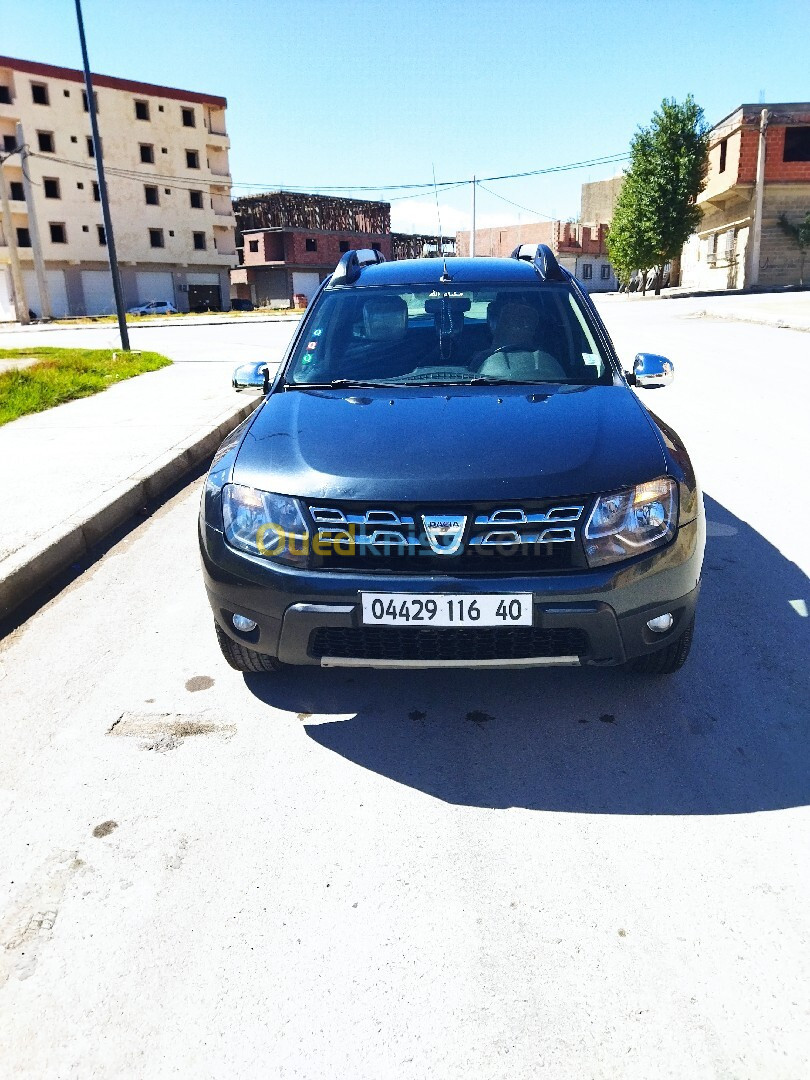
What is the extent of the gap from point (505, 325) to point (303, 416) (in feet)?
4.07

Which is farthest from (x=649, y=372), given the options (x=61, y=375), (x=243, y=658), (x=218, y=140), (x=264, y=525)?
(x=218, y=140)

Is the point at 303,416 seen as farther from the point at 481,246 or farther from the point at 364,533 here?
the point at 481,246

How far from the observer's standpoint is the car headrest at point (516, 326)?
390 cm

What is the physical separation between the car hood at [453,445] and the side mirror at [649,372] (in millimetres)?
504

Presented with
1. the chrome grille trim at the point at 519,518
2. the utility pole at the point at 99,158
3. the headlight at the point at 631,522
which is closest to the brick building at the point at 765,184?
the utility pole at the point at 99,158

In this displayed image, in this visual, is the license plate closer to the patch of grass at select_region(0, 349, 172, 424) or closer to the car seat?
the car seat

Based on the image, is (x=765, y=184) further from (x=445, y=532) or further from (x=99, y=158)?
(x=445, y=532)

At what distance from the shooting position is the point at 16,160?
4906cm

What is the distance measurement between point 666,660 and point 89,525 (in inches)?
144

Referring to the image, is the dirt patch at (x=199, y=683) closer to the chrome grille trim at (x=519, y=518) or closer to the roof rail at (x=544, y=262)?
the chrome grille trim at (x=519, y=518)

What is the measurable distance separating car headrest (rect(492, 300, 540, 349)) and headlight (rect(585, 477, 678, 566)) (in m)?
1.33

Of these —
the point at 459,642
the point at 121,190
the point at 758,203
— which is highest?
the point at 121,190

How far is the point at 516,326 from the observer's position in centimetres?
396

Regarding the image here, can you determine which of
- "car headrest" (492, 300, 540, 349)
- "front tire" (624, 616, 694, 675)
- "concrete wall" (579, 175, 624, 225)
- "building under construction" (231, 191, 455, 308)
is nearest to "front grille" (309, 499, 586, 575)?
"front tire" (624, 616, 694, 675)
